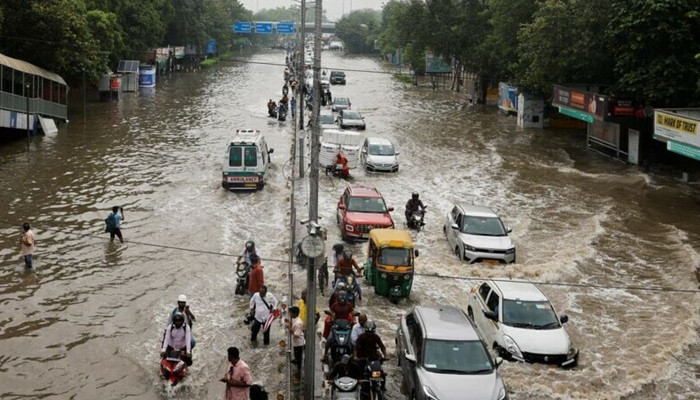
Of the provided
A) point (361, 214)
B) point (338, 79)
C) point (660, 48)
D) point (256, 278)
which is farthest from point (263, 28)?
point (256, 278)

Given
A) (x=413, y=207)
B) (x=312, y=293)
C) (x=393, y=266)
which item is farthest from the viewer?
(x=413, y=207)

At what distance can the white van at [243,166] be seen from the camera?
98.1ft

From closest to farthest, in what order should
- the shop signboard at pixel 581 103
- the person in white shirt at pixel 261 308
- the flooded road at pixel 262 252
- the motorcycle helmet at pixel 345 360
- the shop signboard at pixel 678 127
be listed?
the motorcycle helmet at pixel 345 360, the flooded road at pixel 262 252, the person in white shirt at pixel 261 308, the shop signboard at pixel 678 127, the shop signboard at pixel 581 103

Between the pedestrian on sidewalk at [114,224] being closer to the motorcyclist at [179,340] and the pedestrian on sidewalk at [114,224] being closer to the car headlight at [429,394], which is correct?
the motorcyclist at [179,340]

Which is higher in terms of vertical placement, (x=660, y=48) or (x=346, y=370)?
(x=660, y=48)

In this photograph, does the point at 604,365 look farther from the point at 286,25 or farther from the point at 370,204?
the point at 286,25

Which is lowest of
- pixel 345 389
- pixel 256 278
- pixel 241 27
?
pixel 345 389

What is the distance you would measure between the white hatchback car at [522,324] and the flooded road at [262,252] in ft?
1.19

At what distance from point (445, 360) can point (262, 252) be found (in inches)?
419

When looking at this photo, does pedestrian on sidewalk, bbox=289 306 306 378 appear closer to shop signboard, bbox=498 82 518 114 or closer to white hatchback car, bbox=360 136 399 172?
white hatchback car, bbox=360 136 399 172

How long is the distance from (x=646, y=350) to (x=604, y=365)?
1.53 meters

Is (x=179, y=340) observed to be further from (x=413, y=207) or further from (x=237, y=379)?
(x=413, y=207)

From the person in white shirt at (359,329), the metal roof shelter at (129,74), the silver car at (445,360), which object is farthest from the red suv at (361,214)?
the metal roof shelter at (129,74)

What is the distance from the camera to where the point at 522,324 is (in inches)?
611
